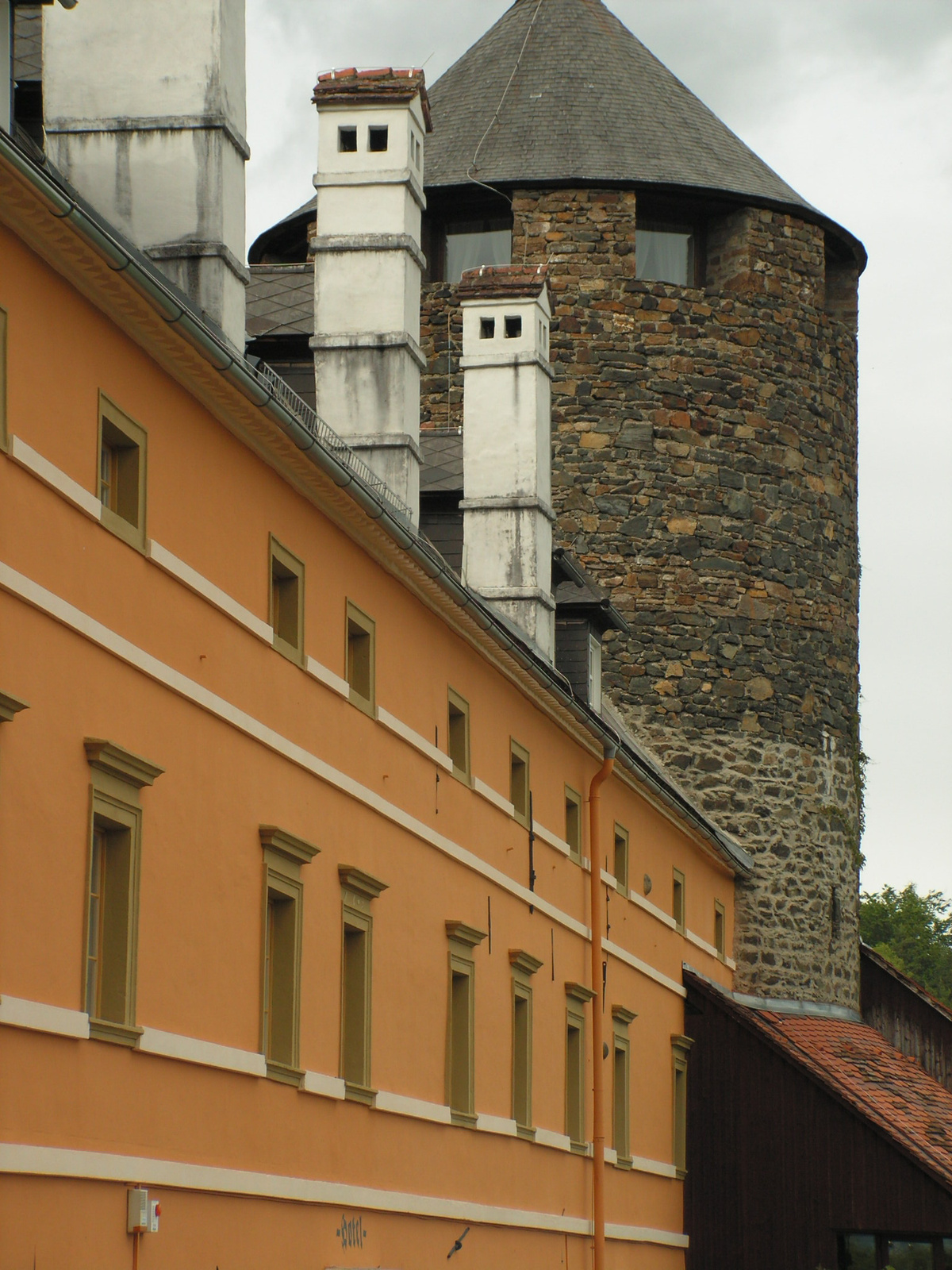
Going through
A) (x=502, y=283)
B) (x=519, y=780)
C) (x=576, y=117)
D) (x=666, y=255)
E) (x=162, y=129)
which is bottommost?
(x=519, y=780)

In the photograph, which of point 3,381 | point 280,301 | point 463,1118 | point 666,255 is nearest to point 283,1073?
point 463,1118

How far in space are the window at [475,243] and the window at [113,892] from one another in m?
19.7

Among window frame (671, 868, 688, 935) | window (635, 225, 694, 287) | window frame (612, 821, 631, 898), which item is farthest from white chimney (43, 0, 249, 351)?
window (635, 225, 694, 287)

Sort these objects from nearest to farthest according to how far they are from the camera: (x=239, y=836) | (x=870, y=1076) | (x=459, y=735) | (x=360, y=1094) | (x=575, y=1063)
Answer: (x=239, y=836) < (x=360, y=1094) < (x=459, y=735) < (x=575, y=1063) < (x=870, y=1076)

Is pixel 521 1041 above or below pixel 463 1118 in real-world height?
above

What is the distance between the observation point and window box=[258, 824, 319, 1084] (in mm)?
14055

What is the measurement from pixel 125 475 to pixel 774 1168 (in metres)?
15.8

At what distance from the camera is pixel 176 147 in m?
15.9

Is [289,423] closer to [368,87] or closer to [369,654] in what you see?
[369,654]

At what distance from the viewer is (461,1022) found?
60.4 feet

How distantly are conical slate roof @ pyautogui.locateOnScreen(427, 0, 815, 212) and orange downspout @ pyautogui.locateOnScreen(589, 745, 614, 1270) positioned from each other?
10125mm

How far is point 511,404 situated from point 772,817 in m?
8.47

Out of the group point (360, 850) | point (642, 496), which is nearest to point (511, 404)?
point (642, 496)

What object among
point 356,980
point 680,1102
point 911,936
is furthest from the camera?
point 911,936
